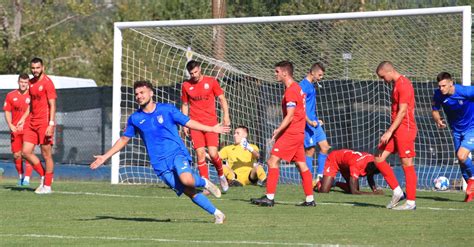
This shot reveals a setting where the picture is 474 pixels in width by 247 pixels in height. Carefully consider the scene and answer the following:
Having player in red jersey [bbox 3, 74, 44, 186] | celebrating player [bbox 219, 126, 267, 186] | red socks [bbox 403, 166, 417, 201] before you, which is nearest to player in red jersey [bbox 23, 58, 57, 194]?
player in red jersey [bbox 3, 74, 44, 186]

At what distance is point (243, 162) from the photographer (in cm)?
1992

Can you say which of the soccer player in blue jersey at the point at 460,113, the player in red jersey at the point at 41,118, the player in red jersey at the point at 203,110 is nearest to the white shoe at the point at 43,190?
the player in red jersey at the point at 41,118

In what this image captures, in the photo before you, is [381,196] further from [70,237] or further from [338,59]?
[70,237]

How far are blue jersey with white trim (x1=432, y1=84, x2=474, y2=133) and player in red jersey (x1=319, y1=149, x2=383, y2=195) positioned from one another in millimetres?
2261

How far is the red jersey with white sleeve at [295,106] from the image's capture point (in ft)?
46.5

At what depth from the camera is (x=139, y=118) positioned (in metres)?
12.4

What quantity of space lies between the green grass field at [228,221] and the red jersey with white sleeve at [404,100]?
110 centimetres

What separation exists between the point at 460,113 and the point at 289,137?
2.74m

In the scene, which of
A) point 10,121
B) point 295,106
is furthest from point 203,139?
point 10,121

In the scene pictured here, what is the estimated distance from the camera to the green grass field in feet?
35.0

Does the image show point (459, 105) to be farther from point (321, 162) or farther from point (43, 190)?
point (43, 190)

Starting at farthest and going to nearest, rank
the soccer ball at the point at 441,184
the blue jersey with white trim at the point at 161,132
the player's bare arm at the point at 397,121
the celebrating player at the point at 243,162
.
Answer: the celebrating player at the point at 243,162 → the soccer ball at the point at 441,184 → the player's bare arm at the point at 397,121 → the blue jersey with white trim at the point at 161,132

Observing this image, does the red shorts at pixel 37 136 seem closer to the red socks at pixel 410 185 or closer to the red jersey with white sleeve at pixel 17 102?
the red jersey with white sleeve at pixel 17 102

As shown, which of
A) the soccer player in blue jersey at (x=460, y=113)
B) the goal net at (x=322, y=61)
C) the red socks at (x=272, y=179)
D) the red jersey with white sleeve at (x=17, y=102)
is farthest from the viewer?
the red jersey with white sleeve at (x=17, y=102)
